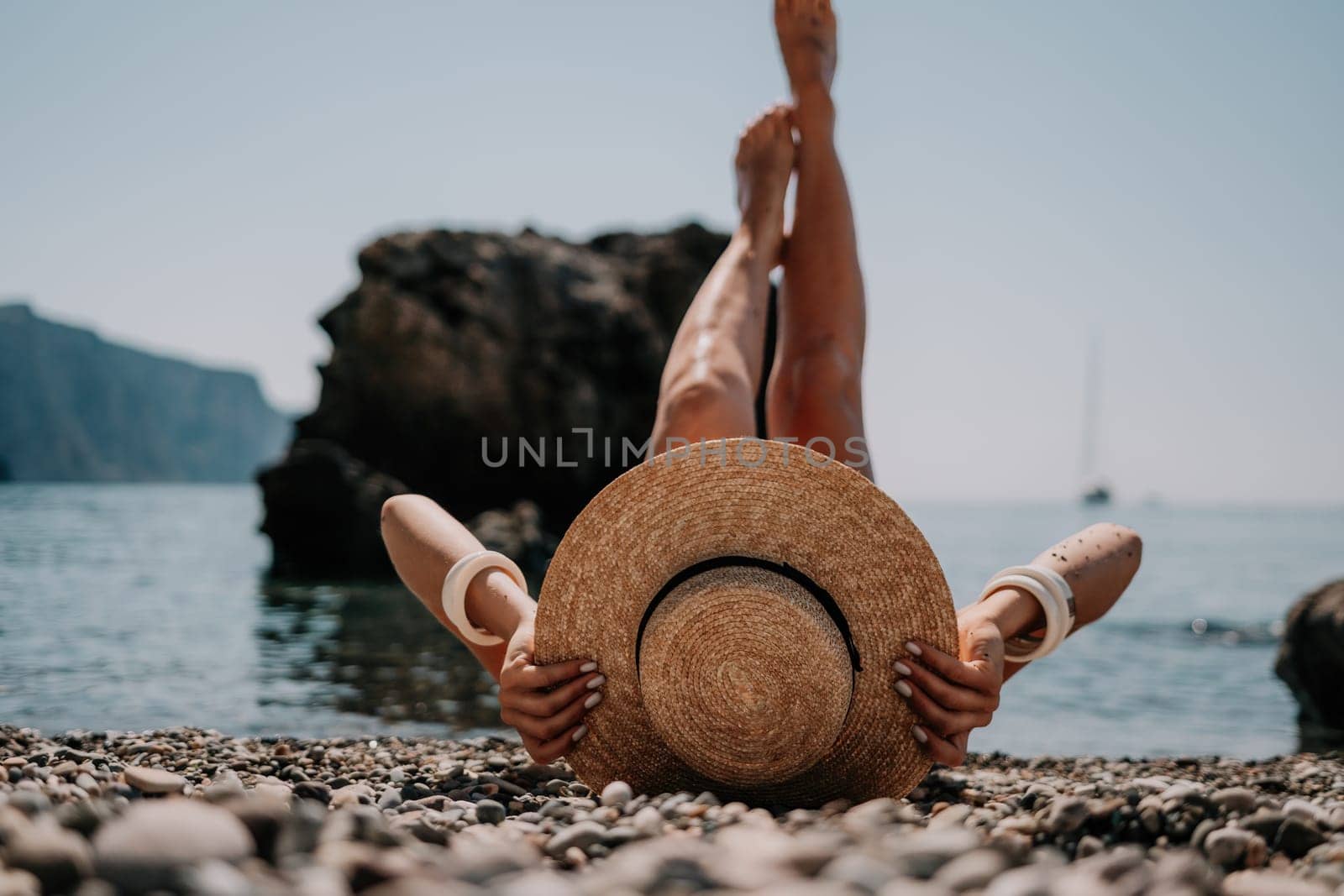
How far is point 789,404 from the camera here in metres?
4.34

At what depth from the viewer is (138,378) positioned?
135 meters

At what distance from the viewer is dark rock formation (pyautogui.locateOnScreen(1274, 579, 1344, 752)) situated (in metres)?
7.10

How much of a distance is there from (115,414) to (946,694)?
480 feet

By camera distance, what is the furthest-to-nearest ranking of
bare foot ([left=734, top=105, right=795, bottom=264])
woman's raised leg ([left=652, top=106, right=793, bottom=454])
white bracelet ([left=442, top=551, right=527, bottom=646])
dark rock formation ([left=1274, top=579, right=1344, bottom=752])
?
dark rock formation ([left=1274, top=579, right=1344, bottom=752]), bare foot ([left=734, top=105, right=795, bottom=264]), woman's raised leg ([left=652, top=106, right=793, bottom=454]), white bracelet ([left=442, top=551, right=527, bottom=646])

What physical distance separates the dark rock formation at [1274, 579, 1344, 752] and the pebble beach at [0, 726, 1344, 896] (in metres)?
4.95

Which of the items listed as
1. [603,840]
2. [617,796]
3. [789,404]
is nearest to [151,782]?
[617,796]

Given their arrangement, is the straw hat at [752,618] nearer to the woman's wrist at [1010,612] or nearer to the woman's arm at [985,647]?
the woman's arm at [985,647]

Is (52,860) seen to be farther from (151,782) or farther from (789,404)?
(789,404)

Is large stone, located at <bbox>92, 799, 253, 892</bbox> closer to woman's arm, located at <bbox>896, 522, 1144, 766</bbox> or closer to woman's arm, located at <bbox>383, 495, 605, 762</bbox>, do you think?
woman's arm, located at <bbox>383, 495, 605, 762</bbox>

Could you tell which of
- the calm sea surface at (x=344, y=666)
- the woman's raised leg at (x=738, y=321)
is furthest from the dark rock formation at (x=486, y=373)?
the woman's raised leg at (x=738, y=321)

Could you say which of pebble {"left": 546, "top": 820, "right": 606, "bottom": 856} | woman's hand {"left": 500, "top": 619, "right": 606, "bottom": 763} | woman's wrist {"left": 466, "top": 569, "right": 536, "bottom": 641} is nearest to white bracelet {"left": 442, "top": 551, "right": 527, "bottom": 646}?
woman's wrist {"left": 466, "top": 569, "right": 536, "bottom": 641}

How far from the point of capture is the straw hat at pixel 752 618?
2.27 m

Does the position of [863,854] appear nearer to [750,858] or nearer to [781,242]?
[750,858]

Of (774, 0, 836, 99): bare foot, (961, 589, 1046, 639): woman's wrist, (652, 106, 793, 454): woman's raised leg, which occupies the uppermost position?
(774, 0, 836, 99): bare foot
